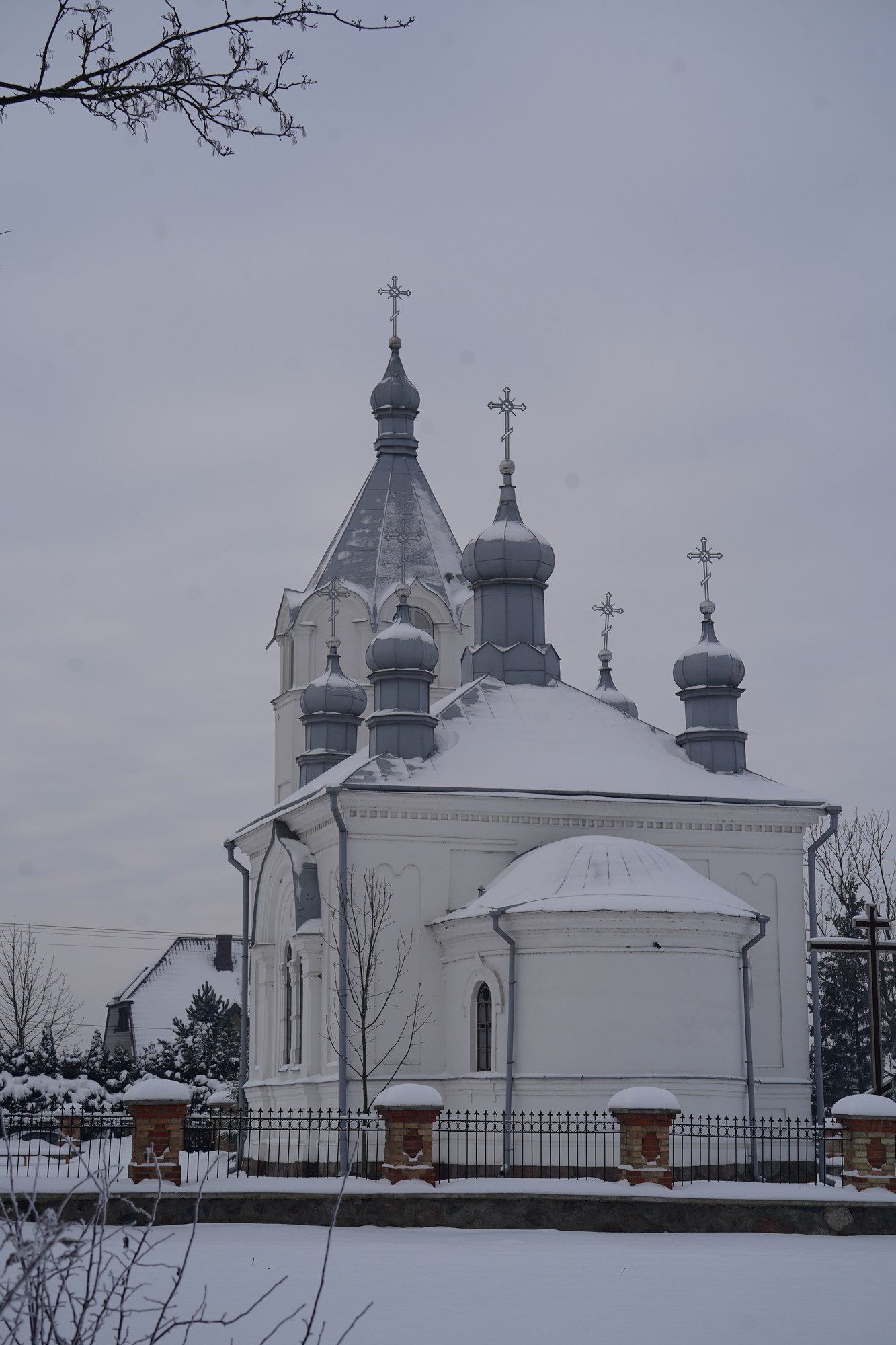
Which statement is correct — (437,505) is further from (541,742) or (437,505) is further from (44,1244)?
(44,1244)

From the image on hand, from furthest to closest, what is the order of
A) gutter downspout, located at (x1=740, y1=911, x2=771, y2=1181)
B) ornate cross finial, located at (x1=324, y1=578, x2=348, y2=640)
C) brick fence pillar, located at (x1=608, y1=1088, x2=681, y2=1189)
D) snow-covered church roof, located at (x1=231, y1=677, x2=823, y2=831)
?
ornate cross finial, located at (x1=324, y1=578, x2=348, y2=640) → snow-covered church roof, located at (x1=231, y1=677, x2=823, y2=831) → gutter downspout, located at (x1=740, y1=911, x2=771, y2=1181) → brick fence pillar, located at (x1=608, y1=1088, x2=681, y2=1189)

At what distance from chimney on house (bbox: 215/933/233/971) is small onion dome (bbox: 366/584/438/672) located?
23004 mm

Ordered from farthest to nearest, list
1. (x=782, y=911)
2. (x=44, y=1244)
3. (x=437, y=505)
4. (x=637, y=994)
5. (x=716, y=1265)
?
(x=437, y=505), (x=782, y=911), (x=637, y=994), (x=716, y=1265), (x=44, y=1244)

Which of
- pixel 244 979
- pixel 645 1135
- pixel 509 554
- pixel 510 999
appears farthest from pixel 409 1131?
pixel 509 554

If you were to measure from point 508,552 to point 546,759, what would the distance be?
4342 millimetres

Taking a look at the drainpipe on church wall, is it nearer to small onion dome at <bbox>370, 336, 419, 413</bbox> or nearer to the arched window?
the arched window

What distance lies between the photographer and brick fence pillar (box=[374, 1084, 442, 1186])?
13.8m

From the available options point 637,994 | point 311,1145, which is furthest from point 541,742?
point 311,1145

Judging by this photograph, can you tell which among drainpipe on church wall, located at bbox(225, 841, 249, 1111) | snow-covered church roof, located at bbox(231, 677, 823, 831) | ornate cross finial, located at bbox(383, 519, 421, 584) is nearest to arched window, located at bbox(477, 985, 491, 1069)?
snow-covered church roof, located at bbox(231, 677, 823, 831)

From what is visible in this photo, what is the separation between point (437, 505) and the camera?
3644 centimetres

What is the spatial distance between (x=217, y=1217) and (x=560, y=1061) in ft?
19.6

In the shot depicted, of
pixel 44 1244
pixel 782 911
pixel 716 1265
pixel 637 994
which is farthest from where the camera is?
pixel 782 911

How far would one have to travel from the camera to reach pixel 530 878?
19312mm

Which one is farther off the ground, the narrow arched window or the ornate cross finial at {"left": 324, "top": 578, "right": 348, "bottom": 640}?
the ornate cross finial at {"left": 324, "top": 578, "right": 348, "bottom": 640}
